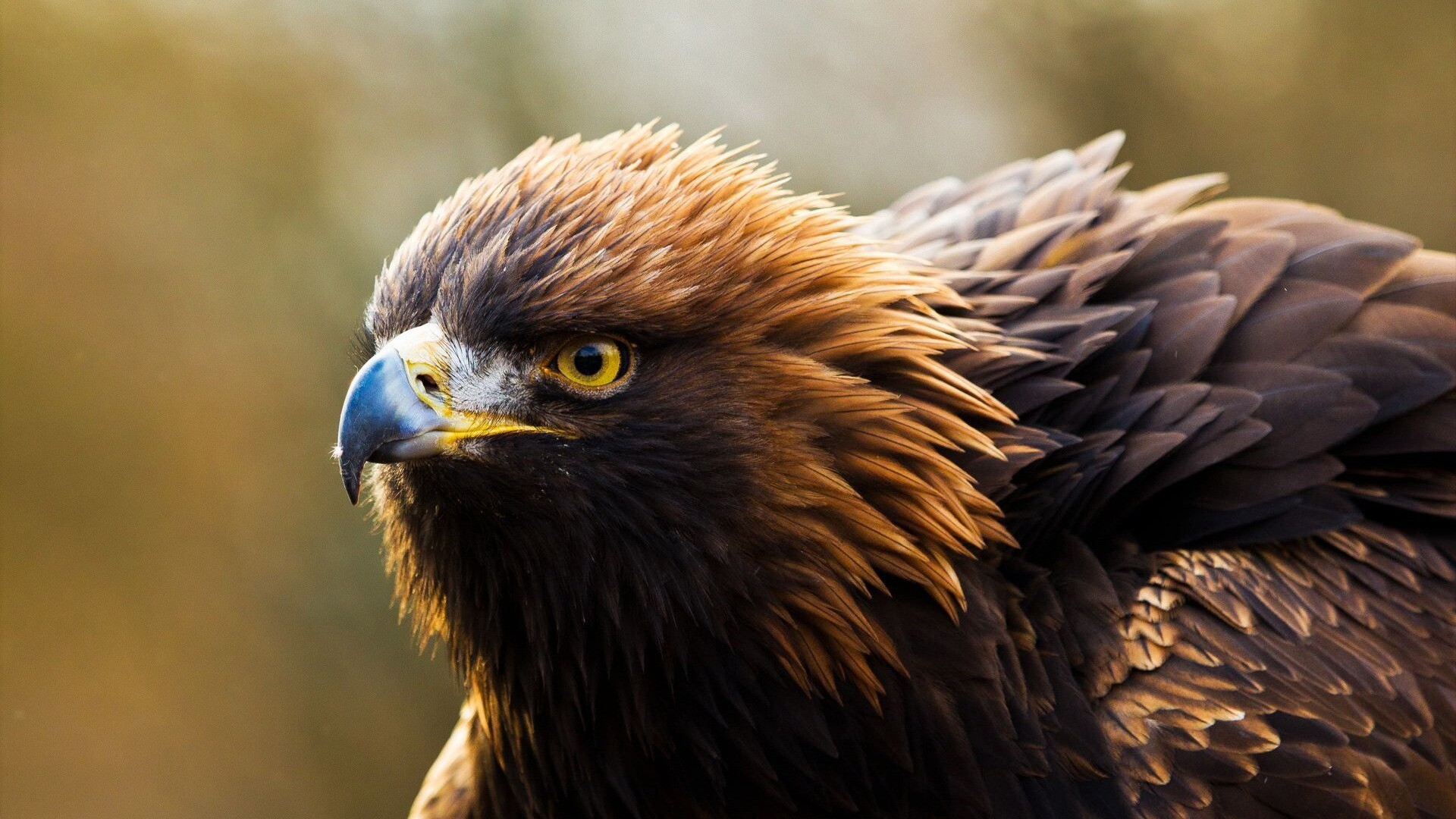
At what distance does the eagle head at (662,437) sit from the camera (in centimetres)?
250

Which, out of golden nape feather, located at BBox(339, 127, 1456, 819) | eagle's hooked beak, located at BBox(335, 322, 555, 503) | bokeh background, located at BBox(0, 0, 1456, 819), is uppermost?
bokeh background, located at BBox(0, 0, 1456, 819)

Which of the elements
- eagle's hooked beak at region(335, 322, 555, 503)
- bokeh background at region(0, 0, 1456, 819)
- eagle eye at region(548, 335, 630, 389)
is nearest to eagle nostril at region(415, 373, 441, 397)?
eagle's hooked beak at region(335, 322, 555, 503)

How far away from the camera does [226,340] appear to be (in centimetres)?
690

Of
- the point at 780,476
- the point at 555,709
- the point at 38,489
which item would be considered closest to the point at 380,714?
the point at 38,489

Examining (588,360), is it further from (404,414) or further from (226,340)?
(226,340)

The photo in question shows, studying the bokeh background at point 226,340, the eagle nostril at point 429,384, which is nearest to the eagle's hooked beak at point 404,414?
the eagle nostril at point 429,384

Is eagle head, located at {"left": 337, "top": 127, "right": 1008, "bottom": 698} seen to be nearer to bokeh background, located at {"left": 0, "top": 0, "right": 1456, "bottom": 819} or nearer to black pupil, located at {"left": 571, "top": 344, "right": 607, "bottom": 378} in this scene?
black pupil, located at {"left": 571, "top": 344, "right": 607, "bottom": 378}

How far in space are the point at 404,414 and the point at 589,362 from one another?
365mm

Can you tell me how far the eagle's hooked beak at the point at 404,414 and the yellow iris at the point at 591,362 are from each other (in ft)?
0.42

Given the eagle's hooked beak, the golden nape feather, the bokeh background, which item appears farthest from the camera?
the bokeh background

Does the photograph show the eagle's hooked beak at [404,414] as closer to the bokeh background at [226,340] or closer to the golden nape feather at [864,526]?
the golden nape feather at [864,526]

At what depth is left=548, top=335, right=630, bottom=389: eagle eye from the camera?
2541 mm

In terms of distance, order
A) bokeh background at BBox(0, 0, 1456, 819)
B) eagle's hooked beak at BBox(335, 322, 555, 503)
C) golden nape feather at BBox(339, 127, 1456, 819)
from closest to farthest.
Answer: eagle's hooked beak at BBox(335, 322, 555, 503) < golden nape feather at BBox(339, 127, 1456, 819) < bokeh background at BBox(0, 0, 1456, 819)

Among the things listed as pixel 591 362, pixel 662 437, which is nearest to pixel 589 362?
pixel 591 362
